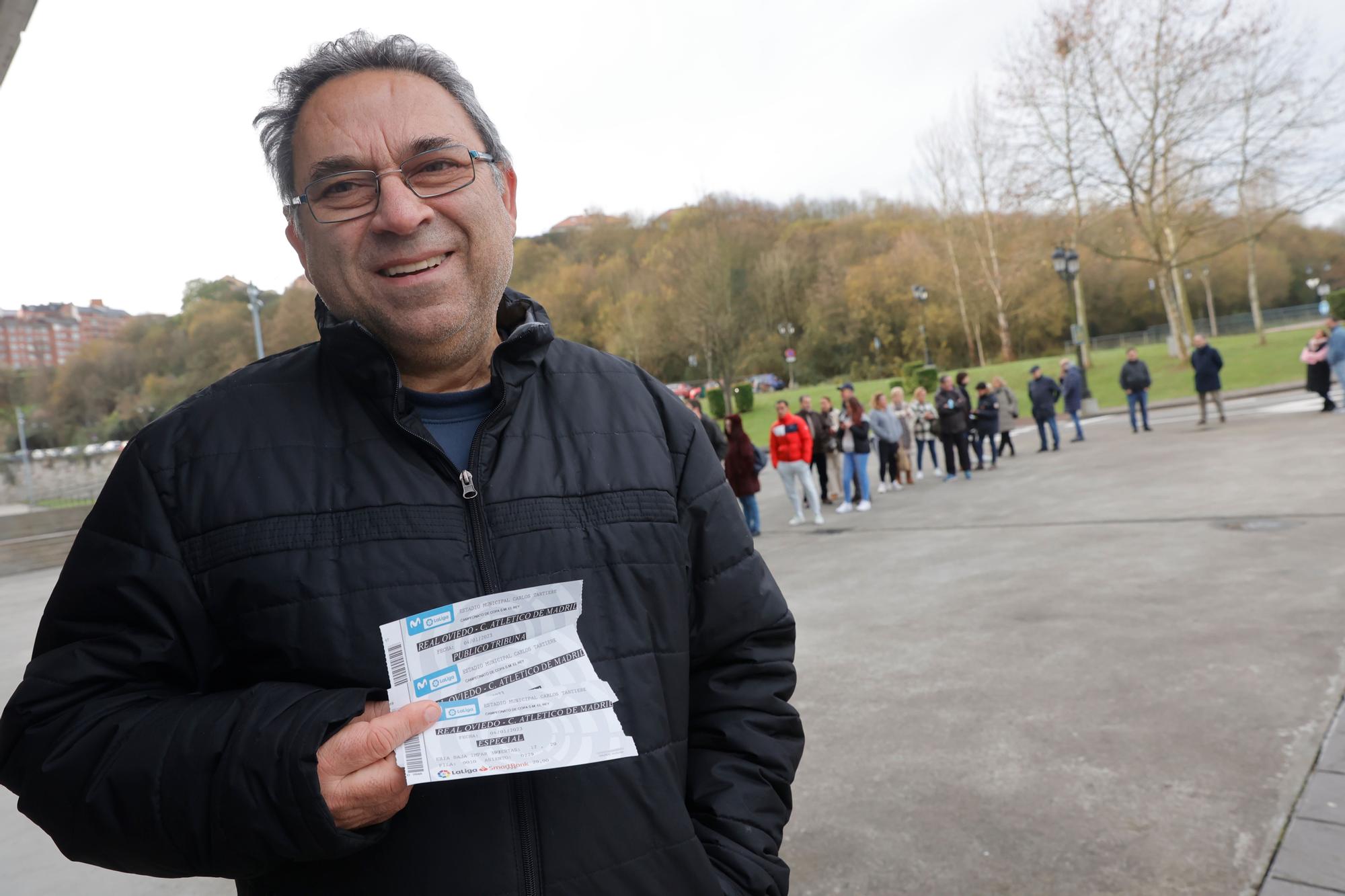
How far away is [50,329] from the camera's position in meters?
78.2

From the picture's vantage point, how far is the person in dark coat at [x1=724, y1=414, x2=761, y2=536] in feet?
38.2

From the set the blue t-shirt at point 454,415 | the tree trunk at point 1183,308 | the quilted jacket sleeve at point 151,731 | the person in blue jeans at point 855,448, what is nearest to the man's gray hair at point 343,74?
the blue t-shirt at point 454,415

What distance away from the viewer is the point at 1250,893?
295 cm

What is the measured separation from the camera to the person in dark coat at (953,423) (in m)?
14.6

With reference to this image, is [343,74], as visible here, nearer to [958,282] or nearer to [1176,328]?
[1176,328]

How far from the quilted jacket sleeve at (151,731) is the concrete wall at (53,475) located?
44878 millimetres

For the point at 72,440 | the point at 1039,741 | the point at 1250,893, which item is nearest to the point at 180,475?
the point at 1250,893

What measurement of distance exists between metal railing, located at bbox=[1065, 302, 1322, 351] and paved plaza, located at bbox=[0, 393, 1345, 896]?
6318 centimetres

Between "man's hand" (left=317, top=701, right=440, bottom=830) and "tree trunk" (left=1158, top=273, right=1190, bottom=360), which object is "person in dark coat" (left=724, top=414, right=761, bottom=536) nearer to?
"man's hand" (left=317, top=701, right=440, bottom=830)

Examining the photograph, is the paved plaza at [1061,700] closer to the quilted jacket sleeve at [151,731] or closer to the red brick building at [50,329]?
the quilted jacket sleeve at [151,731]

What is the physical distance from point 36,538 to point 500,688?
25572 millimetres

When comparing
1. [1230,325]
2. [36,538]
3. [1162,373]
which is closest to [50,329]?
[36,538]

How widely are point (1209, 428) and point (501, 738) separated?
61.0ft

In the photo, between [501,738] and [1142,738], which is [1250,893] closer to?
[1142,738]
